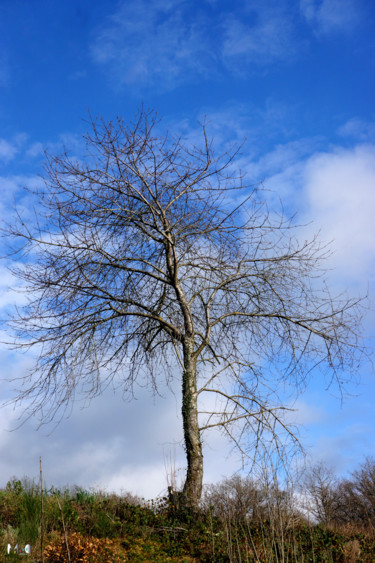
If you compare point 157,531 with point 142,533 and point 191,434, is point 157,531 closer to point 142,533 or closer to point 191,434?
point 142,533

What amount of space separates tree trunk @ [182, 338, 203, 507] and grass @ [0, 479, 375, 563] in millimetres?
308

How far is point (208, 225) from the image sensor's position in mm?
9961

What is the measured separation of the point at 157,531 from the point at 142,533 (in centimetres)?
33

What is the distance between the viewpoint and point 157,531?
25.3 ft

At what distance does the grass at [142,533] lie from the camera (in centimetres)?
635

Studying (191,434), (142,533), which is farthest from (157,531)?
(191,434)

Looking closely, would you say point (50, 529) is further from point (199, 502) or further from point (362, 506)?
point (362, 506)

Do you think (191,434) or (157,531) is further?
(191,434)

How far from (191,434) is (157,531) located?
166cm

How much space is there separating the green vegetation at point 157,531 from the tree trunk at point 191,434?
244mm

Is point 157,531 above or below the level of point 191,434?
below

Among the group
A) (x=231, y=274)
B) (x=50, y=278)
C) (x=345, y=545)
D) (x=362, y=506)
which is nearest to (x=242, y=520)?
(x=345, y=545)

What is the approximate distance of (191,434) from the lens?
875 centimetres

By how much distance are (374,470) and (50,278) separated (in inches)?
680
